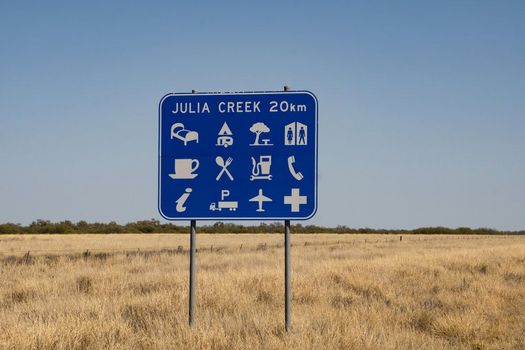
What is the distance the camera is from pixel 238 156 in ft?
28.6

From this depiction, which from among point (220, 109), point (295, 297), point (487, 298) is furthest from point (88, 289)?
point (487, 298)

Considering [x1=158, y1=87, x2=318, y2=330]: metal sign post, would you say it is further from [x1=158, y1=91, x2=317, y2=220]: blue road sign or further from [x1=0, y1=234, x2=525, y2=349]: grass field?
[x1=0, y1=234, x2=525, y2=349]: grass field

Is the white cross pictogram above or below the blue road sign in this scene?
below

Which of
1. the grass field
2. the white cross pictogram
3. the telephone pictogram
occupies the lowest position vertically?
the grass field

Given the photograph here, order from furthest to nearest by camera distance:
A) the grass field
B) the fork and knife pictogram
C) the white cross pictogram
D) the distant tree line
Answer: the distant tree line < the fork and knife pictogram < the white cross pictogram < the grass field

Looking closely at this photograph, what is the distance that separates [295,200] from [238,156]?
3.10 ft

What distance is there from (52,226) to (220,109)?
109368 millimetres

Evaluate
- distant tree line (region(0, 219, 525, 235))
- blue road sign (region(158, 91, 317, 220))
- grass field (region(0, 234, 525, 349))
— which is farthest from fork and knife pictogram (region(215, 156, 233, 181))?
distant tree line (region(0, 219, 525, 235))

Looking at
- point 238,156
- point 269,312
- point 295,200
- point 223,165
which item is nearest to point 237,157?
point 238,156

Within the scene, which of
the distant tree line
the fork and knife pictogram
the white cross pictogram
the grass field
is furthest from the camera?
the distant tree line

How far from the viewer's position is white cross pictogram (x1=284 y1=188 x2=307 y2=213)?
27.9ft

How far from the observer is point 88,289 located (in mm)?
14164

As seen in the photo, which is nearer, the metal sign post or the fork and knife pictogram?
the metal sign post

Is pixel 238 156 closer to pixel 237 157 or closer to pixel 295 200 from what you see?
pixel 237 157
